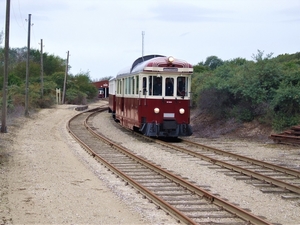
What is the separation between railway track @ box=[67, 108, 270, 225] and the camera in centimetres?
810

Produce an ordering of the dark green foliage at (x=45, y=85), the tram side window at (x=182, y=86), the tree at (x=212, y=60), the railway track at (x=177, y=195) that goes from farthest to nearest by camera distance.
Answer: the tree at (x=212, y=60) < the dark green foliage at (x=45, y=85) < the tram side window at (x=182, y=86) < the railway track at (x=177, y=195)

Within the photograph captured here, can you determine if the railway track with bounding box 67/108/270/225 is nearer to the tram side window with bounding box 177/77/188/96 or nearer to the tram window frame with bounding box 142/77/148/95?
the tram window frame with bounding box 142/77/148/95

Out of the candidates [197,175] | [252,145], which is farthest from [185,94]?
[197,175]

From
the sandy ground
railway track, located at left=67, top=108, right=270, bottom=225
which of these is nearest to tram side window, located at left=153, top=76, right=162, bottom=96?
the sandy ground

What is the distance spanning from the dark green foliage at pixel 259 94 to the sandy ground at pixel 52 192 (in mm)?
8826

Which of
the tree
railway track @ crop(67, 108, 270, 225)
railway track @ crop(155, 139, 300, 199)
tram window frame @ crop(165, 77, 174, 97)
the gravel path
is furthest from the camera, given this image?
the tree

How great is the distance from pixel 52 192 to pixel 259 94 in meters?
14.0

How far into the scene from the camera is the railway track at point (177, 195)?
8.10 meters

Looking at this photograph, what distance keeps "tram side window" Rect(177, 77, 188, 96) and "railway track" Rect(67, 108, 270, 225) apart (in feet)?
16.8

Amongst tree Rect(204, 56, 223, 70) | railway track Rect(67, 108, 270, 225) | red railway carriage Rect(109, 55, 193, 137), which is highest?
tree Rect(204, 56, 223, 70)

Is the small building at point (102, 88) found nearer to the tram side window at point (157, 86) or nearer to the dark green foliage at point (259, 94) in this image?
the dark green foliage at point (259, 94)

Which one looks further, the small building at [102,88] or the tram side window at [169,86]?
the small building at [102,88]

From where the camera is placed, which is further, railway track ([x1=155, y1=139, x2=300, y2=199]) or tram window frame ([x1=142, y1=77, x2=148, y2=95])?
tram window frame ([x1=142, y1=77, x2=148, y2=95])

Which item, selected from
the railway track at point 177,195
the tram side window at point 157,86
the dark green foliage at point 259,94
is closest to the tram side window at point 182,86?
the tram side window at point 157,86
